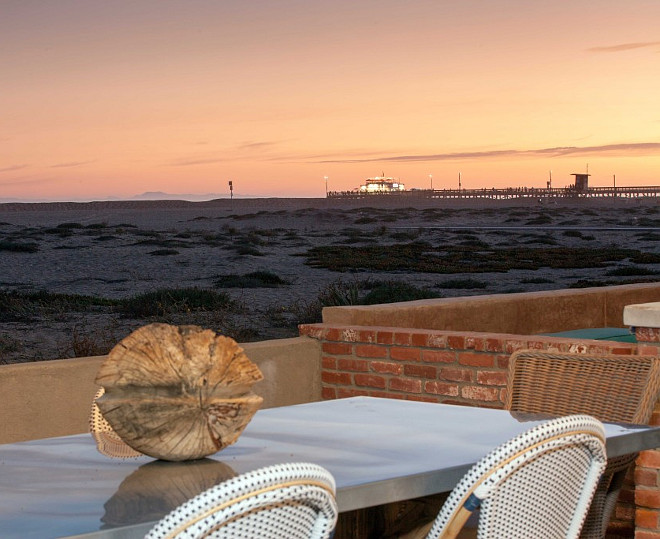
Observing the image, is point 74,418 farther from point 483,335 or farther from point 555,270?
point 555,270

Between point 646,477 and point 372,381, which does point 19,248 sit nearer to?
point 372,381

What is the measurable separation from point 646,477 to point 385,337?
224cm

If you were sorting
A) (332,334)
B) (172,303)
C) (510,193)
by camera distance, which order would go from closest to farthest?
(332,334) < (172,303) < (510,193)

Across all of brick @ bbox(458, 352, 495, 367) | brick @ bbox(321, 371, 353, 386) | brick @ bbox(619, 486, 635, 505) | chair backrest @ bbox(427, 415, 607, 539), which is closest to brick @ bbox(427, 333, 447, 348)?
brick @ bbox(458, 352, 495, 367)

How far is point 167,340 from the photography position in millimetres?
3213

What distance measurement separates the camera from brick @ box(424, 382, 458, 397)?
6.45 meters

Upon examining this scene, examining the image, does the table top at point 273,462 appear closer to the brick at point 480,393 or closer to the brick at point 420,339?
the brick at point 480,393

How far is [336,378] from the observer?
7.15m

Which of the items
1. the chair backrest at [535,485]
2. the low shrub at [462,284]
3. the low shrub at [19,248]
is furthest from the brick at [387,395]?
the low shrub at [19,248]

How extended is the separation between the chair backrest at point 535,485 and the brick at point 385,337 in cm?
392

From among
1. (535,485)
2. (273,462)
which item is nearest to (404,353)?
(273,462)

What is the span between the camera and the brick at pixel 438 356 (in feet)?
21.2

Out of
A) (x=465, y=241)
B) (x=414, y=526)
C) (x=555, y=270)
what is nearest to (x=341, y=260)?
(x=555, y=270)

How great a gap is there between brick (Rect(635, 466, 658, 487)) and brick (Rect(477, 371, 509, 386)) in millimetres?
1328
